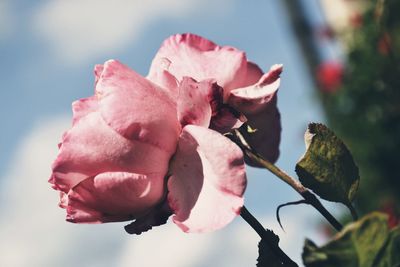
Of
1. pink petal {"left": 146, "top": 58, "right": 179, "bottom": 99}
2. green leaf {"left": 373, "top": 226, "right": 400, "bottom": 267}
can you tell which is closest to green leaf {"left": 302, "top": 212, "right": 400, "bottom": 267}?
green leaf {"left": 373, "top": 226, "right": 400, "bottom": 267}

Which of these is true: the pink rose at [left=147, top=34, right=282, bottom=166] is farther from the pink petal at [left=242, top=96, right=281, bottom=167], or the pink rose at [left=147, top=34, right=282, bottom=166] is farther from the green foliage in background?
the green foliage in background

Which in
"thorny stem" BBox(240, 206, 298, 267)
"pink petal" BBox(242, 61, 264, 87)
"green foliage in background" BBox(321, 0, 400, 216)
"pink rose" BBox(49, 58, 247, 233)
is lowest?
"green foliage in background" BBox(321, 0, 400, 216)

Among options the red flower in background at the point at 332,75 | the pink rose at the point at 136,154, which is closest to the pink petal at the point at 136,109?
the pink rose at the point at 136,154

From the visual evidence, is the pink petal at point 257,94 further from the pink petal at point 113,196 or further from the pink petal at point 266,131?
the pink petal at point 113,196

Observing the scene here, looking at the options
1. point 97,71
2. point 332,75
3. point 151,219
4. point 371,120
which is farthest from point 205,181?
point 332,75

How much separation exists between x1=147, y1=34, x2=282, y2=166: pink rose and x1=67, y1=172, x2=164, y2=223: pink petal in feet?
0.29

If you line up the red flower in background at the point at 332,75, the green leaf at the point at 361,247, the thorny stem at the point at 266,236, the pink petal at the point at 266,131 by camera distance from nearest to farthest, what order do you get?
the green leaf at the point at 361,247
the thorny stem at the point at 266,236
the pink petal at the point at 266,131
the red flower in background at the point at 332,75

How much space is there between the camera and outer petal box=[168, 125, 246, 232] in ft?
2.05

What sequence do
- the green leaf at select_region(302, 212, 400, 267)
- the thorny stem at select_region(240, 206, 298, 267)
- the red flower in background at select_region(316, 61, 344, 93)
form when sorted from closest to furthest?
1. the green leaf at select_region(302, 212, 400, 267)
2. the thorny stem at select_region(240, 206, 298, 267)
3. the red flower in background at select_region(316, 61, 344, 93)

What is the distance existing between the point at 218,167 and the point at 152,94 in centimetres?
10

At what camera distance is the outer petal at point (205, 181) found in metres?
0.62

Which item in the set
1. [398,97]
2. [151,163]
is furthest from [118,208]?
[398,97]

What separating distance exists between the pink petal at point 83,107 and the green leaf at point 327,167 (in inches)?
8.2

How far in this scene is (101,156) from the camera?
69 centimetres
